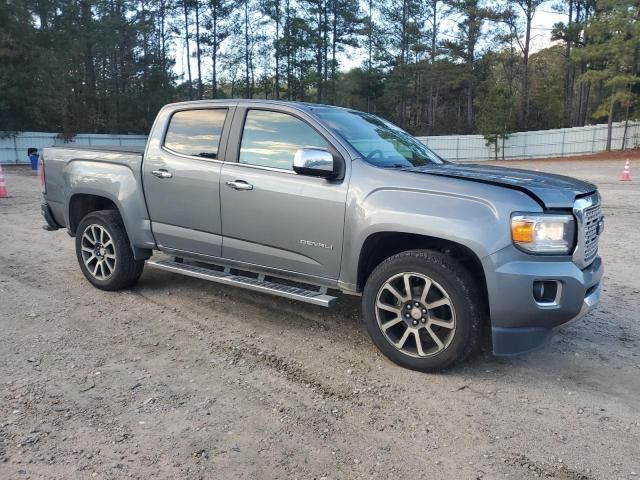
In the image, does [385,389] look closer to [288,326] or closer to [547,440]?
[547,440]

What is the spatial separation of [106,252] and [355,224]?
2945 millimetres

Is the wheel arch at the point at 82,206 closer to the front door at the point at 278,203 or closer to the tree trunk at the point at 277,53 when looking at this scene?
the front door at the point at 278,203

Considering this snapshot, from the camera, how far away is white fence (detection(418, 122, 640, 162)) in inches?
1522

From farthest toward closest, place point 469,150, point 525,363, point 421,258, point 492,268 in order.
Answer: point 469,150
point 525,363
point 421,258
point 492,268

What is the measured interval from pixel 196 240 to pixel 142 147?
1.36 meters

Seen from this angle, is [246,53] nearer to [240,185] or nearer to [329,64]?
[329,64]

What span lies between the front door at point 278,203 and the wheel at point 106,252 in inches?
52.1

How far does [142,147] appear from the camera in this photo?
5.44 m

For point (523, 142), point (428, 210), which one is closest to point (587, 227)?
point (428, 210)

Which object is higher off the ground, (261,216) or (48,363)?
(261,216)

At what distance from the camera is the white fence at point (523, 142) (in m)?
36.9

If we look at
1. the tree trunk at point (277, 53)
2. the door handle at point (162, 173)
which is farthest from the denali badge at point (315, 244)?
the tree trunk at point (277, 53)

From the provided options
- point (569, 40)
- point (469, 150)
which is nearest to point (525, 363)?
point (469, 150)

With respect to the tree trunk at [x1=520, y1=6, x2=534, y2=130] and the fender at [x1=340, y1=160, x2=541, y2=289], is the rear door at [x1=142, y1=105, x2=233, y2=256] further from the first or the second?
the tree trunk at [x1=520, y1=6, x2=534, y2=130]
